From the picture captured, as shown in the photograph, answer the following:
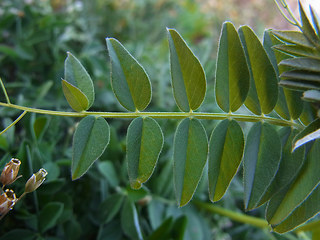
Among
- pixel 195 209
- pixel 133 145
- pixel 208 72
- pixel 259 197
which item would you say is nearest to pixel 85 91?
pixel 133 145

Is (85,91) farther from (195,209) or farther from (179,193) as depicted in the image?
(195,209)

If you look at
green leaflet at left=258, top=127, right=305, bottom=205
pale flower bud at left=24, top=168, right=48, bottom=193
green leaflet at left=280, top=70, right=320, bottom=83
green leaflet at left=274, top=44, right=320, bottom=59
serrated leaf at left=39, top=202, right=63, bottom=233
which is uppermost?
green leaflet at left=274, top=44, right=320, bottom=59

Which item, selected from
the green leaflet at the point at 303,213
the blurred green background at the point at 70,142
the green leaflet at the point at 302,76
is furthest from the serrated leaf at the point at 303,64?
the blurred green background at the point at 70,142

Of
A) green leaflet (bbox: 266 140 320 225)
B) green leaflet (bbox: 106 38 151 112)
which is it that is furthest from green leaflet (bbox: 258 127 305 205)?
green leaflet (bbox: 106 38 151 112)

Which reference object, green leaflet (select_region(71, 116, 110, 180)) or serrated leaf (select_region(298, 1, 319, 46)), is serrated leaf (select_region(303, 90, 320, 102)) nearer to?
serrated leaf (select_region(298, 1, 319, 46))

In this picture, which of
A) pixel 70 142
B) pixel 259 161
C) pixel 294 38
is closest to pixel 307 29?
pixel 294 38

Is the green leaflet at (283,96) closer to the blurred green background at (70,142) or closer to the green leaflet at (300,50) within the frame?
the green leaflet at (300,50)
